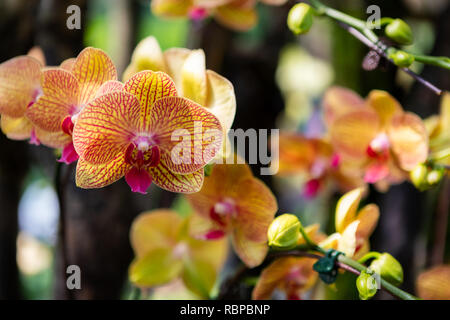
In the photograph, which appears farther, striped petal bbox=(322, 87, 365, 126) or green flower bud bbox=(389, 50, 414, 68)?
striped petal bbox=(322, 87, 365, 126)

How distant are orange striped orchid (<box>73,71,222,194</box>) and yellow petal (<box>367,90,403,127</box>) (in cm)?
29

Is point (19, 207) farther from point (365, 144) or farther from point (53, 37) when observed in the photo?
point (365, 144)

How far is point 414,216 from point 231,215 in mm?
521

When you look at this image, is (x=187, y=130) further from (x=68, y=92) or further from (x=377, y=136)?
(x=377, y=136)

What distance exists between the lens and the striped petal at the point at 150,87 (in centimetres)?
47

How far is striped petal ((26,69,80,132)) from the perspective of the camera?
0.50 metres

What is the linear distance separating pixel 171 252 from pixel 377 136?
0.33m

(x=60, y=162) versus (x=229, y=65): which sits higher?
(x=229, y=65)

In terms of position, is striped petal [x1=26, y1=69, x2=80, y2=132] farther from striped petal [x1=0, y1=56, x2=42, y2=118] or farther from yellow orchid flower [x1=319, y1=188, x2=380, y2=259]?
yellow orchid flower [x1=319, y1=188, x2=380, y2=259]

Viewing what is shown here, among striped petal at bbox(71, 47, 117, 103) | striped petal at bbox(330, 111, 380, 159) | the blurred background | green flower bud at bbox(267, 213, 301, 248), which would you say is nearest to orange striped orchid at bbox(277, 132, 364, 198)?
striped petal at bbox(330, 111, 380, 159)

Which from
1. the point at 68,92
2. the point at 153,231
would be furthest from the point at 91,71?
the point at 153,231

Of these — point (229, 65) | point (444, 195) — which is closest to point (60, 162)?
point (444, 195)

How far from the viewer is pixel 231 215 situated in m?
0.62

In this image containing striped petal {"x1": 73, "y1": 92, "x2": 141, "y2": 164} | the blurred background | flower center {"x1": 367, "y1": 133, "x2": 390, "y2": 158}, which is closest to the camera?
striped petal {"x1": 73, "y1": 92, "x2": 141, "y2": 164}
